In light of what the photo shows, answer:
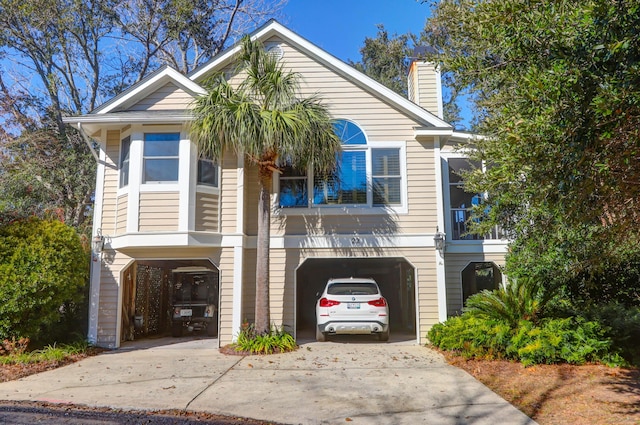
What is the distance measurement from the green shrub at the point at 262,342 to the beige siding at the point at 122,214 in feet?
11.3

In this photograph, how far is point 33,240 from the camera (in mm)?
8484

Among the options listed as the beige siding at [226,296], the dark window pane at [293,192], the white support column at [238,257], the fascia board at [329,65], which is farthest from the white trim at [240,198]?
the fascia board at [329,65]

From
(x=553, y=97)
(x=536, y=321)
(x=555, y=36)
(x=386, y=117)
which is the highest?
(x=386, y=117)

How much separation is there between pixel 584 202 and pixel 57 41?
1974 centimetres

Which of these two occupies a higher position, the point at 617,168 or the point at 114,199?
the point at 114,199

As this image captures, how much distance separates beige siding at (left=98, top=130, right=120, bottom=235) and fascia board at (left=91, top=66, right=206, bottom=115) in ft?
2.31

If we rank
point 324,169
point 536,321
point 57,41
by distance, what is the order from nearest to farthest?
point 536,321, point 324,169, point 57,41

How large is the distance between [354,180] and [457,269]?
385 centimetres

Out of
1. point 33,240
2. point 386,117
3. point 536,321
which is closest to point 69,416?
point 33,240

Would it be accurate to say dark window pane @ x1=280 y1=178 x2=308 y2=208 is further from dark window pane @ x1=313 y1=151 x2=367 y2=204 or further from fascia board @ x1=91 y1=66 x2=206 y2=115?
fascia board @ x1=91 y1=66 x2=206 y2=115

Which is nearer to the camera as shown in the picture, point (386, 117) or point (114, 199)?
point (114, 199)

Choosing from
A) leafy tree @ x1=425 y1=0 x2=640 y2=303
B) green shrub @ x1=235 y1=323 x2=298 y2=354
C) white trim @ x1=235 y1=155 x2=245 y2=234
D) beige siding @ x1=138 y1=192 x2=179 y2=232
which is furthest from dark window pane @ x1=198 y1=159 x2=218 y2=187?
leafy tree @ x1=425 y1=0 x2=640 y2=303

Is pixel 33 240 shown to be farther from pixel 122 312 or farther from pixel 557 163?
pixel 557 163

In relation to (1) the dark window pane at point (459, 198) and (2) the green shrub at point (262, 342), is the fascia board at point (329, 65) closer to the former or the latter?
(1) the dark window pane at point (459, 198)
